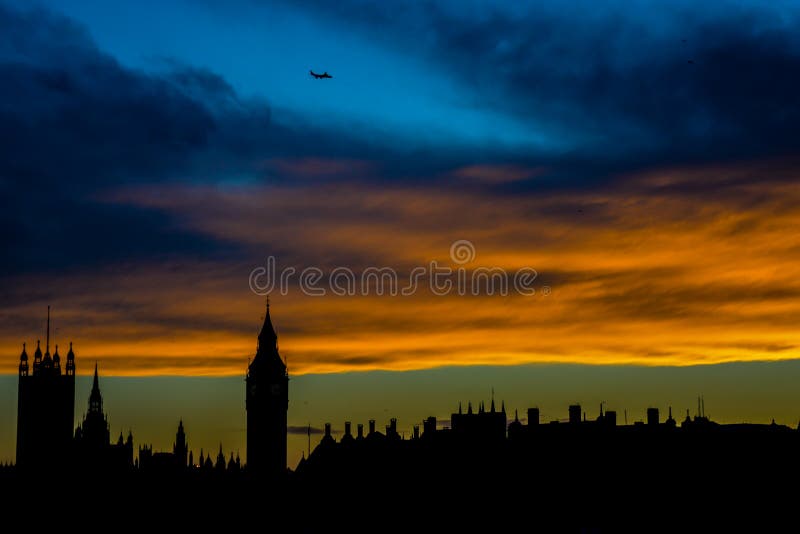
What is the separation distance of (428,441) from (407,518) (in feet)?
84.0

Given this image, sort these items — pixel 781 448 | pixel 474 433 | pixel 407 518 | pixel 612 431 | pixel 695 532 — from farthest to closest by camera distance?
pixel 474 433 < pixel 407 518 < pixel 612 431 < pixel 781 448 < pixel 695 532

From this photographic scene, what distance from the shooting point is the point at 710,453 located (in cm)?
14212

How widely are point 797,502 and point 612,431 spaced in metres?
29.2

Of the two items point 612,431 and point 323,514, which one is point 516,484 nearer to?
point 612,431

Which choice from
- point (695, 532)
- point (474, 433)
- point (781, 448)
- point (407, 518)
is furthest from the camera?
point (474, 433)

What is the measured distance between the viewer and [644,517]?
13500 cm

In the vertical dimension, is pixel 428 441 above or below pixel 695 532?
above

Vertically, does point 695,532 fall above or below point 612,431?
below

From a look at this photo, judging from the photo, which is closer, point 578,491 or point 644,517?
point 644,517

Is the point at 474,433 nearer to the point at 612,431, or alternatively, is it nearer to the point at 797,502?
the point at 612,431

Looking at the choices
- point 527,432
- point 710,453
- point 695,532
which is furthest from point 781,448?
point 527,432

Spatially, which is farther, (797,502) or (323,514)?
(323,514)

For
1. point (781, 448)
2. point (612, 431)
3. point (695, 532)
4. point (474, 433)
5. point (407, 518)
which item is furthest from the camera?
point (474, 433)

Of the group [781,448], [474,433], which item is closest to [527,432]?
[474,433]
